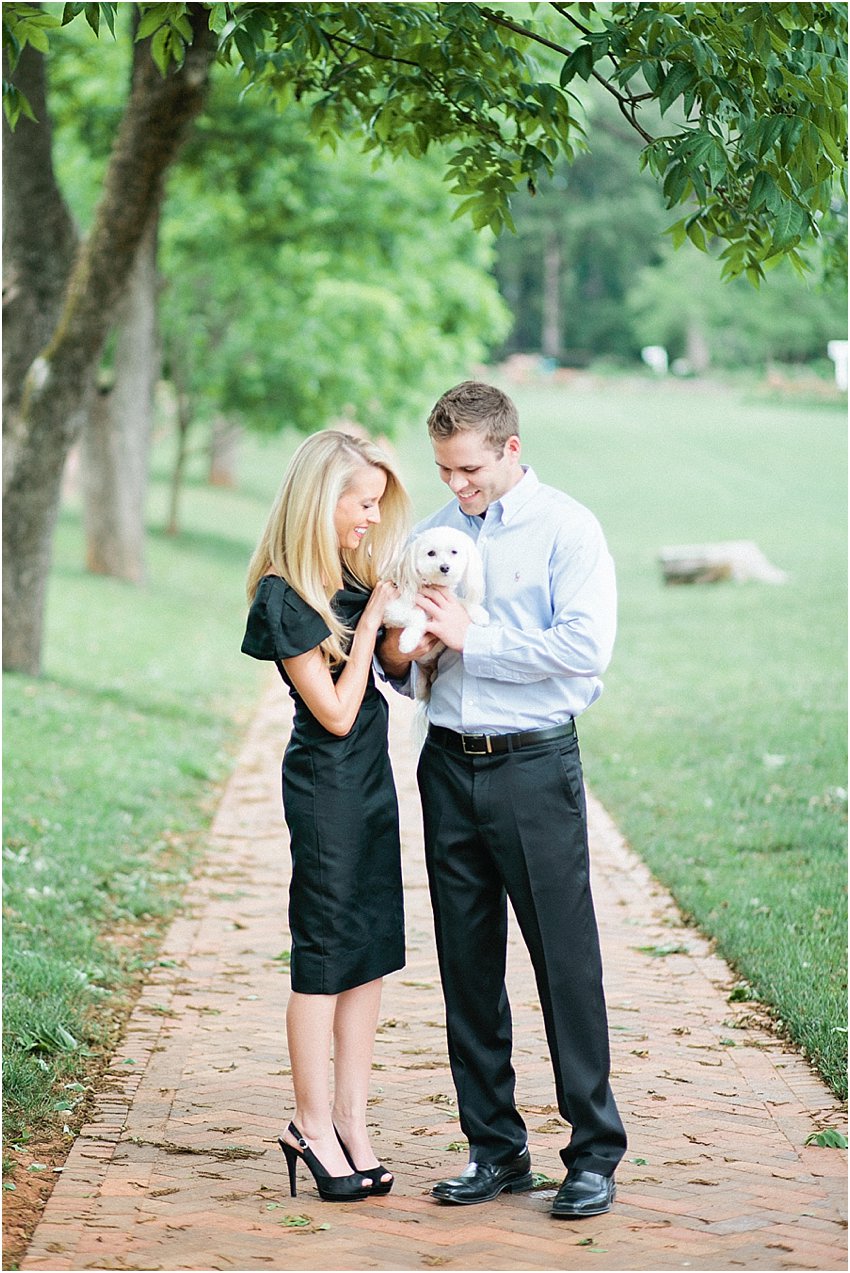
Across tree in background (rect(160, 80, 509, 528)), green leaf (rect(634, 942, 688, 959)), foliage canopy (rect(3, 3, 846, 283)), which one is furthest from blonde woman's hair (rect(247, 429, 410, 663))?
tree in background (rect(160, 80, 509, 528))

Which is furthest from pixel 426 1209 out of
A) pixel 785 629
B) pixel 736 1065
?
pixel 785 629

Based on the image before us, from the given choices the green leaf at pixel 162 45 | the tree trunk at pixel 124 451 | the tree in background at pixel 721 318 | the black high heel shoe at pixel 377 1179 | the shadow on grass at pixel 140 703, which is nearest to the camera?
the black high heel shoe at pixel 377 1179

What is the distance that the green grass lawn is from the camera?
20.4ft

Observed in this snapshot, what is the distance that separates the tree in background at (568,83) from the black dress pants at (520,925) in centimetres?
180

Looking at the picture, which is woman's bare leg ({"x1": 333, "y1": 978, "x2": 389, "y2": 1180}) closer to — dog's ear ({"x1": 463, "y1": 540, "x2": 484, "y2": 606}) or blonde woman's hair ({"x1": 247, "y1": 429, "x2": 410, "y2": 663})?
blonde woman's hair ({"x1": 247, "y1": 429, "x2": 410, "y2": 663})

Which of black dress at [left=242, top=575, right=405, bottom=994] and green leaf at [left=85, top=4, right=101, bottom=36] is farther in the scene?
green leaf at [left=85, top=4, right=101, bottom=36]

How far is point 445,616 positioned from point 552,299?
81802 millimetres

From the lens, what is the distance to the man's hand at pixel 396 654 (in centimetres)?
423

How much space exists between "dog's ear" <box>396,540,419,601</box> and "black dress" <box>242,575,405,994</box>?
0.17 meters

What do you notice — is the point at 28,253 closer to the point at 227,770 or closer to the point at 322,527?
the point at 227,770

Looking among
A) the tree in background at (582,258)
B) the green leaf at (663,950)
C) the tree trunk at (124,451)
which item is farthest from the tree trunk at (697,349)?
the green leaf at (663,950)

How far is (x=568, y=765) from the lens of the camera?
14.0 feet

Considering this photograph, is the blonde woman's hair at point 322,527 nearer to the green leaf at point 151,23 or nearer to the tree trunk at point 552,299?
the green leaf at point 151,23

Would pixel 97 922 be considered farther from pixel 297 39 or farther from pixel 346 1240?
pixel 297 39
